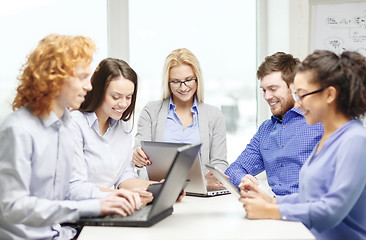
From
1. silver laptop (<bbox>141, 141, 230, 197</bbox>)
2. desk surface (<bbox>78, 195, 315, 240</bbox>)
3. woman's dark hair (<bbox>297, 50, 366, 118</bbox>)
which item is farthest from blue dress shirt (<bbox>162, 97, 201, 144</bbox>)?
woman's dark hair (<bbox>297, 50, 366, 118</bbox>)

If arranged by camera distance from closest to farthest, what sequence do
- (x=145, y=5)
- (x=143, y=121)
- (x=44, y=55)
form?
1. (x=44, y=55)
2. (x=143, y=121)
3. (x=145, y=5)

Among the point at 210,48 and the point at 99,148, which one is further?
the point at 210,48

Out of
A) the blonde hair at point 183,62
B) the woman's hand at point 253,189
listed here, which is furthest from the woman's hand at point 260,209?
the blonde hair at point 183,62

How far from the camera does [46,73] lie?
5.11 feet

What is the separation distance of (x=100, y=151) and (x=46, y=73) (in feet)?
2.54

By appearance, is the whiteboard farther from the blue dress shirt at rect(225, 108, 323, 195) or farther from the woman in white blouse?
the woman in white blouse

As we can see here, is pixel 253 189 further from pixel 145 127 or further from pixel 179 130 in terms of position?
pixel 145 127

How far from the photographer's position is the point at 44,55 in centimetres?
157

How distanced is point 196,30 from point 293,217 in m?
2.43

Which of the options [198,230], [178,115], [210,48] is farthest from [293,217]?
[210,48]

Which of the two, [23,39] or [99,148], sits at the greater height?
[23,39]

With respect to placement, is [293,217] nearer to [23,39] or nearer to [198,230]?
[198,230]

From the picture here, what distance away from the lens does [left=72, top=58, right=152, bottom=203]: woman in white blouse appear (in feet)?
7.33

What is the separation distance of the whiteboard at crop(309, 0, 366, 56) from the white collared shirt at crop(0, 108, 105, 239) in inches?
98.2
